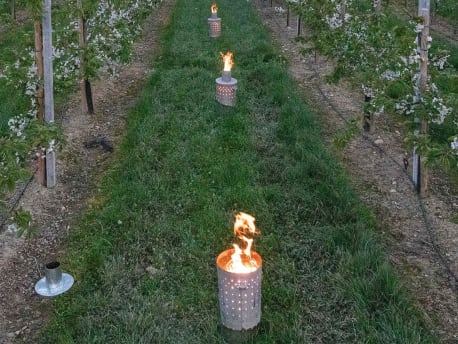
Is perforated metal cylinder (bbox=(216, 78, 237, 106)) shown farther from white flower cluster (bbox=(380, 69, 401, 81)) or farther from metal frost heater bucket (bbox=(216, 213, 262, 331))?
metal frost heater bucket (bbox=(216, 213, 262, 331))

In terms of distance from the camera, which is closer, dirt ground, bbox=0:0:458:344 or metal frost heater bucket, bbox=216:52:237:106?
dirt ground, bbox=0:0:458:344

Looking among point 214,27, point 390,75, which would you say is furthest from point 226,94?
point 214,27

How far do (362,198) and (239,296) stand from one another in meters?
2.85

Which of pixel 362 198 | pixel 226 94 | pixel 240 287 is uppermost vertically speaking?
pixel 226 94

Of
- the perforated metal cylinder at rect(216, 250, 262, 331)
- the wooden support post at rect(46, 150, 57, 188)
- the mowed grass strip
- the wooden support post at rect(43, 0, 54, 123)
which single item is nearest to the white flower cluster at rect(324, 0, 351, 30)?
the mowed grass strip

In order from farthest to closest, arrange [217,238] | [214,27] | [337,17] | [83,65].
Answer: [214,27] → [337,17] → [83,65] → [217,238]

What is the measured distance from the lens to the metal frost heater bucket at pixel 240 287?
13.6ft

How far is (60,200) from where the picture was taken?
6.64 meters

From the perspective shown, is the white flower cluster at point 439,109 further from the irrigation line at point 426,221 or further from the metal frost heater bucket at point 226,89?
the metal frost heater bucket at point 226,89

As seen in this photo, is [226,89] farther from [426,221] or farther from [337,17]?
[426,221]

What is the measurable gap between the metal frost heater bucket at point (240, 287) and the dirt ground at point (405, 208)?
1.41 meters

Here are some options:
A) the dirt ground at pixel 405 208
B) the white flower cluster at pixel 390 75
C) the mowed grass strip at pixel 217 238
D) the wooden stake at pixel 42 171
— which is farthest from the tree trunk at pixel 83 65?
the white flower cluster at pixel 390 75

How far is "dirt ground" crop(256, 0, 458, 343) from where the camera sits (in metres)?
4.86

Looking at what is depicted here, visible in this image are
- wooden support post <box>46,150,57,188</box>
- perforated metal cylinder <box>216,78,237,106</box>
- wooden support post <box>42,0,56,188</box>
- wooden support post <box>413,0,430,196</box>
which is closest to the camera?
wooden support post <box>413,0,430,196</box>
